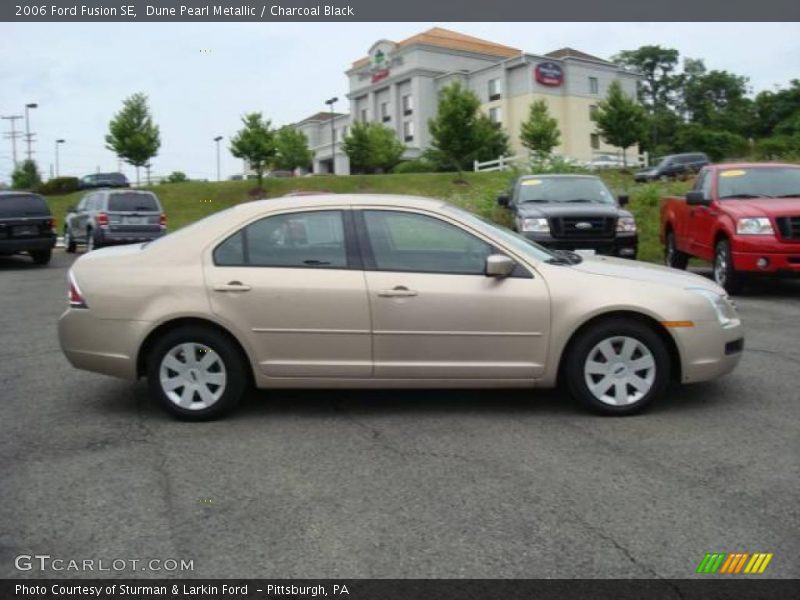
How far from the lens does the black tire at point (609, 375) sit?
18.1ft

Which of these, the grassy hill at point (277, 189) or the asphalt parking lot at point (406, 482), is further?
the grassy hill at point (277, 189)

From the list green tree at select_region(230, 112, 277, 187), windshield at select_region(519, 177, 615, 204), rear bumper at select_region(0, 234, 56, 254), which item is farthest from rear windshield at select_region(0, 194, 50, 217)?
green tree at select_region(230, 112, 277, 187)

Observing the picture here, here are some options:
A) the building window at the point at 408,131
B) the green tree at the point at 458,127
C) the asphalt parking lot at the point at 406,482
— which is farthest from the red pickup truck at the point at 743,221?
the building window at the point at 408,131

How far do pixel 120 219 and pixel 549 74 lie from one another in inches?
2139

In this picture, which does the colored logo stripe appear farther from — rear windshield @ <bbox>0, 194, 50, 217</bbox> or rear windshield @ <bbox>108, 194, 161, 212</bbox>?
rear windshield @ <bbox>108, 194, 161, 212</bbox>

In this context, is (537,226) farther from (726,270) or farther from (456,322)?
(456,322)

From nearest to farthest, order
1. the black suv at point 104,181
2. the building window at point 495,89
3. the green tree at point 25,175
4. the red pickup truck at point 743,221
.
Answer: the red pickup truck at point 743,221 < the black suv at point 104,181 < the green tree at point 25,175 < the building window at point 495,89

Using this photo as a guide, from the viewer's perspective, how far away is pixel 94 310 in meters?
5.65

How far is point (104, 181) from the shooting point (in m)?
52.8

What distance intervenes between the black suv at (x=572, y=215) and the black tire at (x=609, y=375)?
267 inches

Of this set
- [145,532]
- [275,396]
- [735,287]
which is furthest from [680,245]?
[145,532]

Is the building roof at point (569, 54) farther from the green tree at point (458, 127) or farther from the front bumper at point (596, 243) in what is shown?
the front bumper at point (596, 243)

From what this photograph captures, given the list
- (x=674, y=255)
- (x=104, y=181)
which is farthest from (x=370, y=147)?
(x=674, y=255)

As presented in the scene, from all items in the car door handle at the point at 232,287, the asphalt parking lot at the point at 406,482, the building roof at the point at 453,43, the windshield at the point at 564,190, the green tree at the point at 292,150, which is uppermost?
the building roof at the point at 453,43
